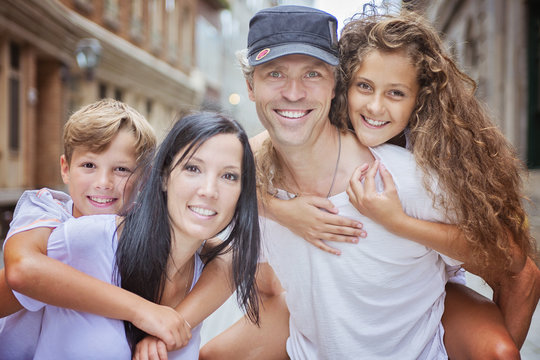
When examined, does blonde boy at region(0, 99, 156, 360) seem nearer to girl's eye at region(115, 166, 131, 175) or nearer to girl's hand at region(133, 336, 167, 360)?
girl's eye at region(115, 166, 131, 175)

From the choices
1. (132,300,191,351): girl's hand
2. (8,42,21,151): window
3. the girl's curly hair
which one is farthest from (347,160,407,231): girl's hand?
(8,42,21,151): window

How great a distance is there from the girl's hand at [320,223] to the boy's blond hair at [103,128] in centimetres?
70

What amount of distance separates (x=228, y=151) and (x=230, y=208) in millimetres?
225

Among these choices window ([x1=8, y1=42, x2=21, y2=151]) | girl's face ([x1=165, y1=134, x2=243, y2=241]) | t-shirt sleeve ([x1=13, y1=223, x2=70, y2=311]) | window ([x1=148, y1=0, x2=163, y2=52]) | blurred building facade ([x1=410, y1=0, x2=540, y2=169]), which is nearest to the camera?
t-shirt sleeve ([x1=13, y1=223, x2=70, y2=311])

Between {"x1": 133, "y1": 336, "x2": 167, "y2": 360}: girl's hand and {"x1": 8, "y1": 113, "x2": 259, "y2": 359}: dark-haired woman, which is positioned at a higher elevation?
{"x1": 8, "y1": 113, "x2": 259, "y2": 359}: dark-haired woman

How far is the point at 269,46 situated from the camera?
2264 millimetres

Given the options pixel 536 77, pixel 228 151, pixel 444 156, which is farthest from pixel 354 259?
pixel 536 77

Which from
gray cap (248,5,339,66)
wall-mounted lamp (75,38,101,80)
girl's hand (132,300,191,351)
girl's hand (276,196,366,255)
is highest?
wall-mounted lamp (75,38,101,80)

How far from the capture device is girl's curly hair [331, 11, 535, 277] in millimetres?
2174

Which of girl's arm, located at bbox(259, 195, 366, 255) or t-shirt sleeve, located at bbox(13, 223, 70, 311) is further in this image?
girl's arm, located at bbox(259, 195, 366, 255)

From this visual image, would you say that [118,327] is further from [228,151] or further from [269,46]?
[269,46]

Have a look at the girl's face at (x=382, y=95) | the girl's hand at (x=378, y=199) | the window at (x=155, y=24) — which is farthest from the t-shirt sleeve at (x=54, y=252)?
the window at (x=155, y=24)

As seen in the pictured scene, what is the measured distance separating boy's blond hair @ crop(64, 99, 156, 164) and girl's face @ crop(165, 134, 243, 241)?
12.9 inches

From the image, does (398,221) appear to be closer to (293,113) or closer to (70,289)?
(293,113)
